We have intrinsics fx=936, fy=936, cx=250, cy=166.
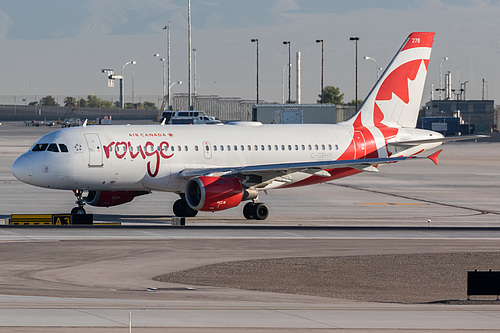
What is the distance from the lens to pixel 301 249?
32.8 meters

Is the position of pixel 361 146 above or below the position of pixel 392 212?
above

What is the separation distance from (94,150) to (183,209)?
5287mm

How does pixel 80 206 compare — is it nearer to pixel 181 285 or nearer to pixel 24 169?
pixel 24 169

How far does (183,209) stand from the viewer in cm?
4244

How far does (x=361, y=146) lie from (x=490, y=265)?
52.5ft

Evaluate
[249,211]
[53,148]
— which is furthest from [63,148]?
[249,211]

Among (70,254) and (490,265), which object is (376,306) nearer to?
(490,265)

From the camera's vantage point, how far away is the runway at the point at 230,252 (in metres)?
19.1

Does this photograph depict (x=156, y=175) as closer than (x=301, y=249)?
No

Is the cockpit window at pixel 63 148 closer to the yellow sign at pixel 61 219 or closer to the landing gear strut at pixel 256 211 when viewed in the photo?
the yellow sign at pixel 61 219

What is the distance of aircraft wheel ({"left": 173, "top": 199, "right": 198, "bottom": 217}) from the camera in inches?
1670

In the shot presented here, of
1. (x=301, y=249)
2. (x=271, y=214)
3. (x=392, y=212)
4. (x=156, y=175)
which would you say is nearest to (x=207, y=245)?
(x=301, y=249)

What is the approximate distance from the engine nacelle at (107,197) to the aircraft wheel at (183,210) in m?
1.77

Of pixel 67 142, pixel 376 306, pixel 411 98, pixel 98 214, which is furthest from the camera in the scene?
pixel 411 98
